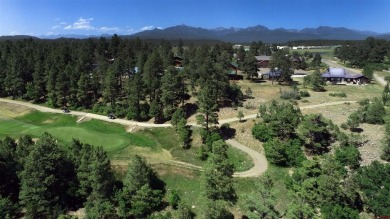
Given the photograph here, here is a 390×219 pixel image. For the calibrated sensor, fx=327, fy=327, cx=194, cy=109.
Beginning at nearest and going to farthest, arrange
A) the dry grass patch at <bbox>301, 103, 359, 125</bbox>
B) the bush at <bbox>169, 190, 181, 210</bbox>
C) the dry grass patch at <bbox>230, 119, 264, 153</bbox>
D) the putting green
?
the bush at <bbox>169, 190, 181, 210</bbox>, the putting green, the dry grass patch at <bbox>230, 119, 264, 153</bbox>, the dry grass patch at <bbox>301, 103, 359, 125</bbox>

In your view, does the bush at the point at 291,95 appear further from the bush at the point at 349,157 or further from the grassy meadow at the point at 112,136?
the bush at the point at 349,157

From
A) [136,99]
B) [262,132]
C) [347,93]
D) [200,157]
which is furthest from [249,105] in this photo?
[347,93]

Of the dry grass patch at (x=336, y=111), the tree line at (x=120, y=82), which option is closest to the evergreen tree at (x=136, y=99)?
the tree line at (x=120, y=82)

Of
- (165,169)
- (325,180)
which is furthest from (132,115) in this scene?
(325,180)

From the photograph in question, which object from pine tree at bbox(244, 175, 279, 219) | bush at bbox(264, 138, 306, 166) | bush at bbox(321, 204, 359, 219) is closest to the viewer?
pine tree at bbox(244, 175, 279, 219)

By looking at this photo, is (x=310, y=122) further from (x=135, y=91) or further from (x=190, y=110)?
(x=135, y=91)

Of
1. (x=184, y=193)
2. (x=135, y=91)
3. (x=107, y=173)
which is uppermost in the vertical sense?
(x=135, y=91)

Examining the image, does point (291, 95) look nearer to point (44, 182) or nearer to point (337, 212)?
point (337, 212)

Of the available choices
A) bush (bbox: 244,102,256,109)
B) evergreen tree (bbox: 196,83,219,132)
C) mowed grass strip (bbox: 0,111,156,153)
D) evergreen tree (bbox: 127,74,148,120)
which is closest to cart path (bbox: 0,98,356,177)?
evergreen tree (bbox: 127,74,148,120)

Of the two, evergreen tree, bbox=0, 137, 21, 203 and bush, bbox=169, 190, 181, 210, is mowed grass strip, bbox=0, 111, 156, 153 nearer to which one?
evergreen tree, bbox=0, 137, 21, 203

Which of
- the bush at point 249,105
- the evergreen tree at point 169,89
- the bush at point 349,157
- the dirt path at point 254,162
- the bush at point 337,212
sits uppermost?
the evergreen tree at point 169,89

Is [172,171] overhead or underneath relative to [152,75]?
underneath
